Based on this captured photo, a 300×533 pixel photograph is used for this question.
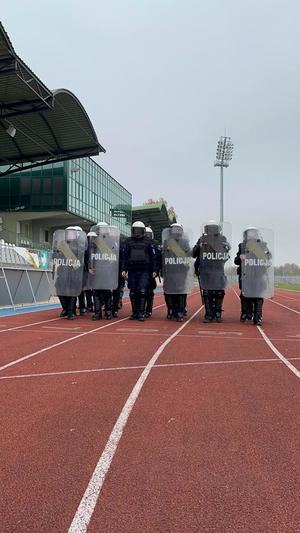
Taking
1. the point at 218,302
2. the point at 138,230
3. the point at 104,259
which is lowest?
the point at 218,302

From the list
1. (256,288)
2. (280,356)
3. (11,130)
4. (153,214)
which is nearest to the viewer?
(280,356)

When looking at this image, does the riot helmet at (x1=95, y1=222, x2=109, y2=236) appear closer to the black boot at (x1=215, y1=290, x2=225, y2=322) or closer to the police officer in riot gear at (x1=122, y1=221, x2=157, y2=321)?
the police officer in riot gear at (x1=122, y1=221, x2=157, y2=321)

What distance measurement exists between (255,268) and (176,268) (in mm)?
2484

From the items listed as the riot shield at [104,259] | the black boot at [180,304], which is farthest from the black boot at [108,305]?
the black boot at [180,304]

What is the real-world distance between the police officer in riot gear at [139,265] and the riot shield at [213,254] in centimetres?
164

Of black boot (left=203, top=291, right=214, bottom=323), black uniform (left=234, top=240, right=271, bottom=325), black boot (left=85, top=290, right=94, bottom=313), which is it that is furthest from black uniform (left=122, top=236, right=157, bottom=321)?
Result: black boot (left=85, top=290, right=94, bottom=313)

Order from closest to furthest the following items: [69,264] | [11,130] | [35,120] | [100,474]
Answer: [100,474] < [69,264] < [11,130] < [35,120]

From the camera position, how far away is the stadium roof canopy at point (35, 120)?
75.2 ft

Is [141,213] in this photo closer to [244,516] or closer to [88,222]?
[88,222]

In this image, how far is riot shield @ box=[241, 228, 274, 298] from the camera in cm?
1423

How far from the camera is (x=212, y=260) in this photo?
1487cm

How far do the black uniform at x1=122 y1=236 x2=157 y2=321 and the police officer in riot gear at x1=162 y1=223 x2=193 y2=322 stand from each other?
48 cm

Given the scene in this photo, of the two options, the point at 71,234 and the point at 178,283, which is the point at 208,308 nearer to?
the point at 178,283

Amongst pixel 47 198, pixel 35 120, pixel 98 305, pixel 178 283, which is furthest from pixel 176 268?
pixel 47 198
